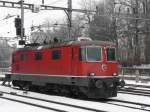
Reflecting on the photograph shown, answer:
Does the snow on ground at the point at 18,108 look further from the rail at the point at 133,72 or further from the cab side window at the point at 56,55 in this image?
the rail at the point at 133,72

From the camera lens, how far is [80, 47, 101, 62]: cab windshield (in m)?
20.5

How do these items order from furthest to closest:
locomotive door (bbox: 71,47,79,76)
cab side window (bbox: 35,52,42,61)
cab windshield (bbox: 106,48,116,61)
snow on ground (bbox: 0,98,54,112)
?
1. cab side window (bbox: 35,52,42,61)
2. cab windshield (bbox: 106,48,116,61)
3. locomotive door (bbox: 71,47,79,76)
4. snow on ground (bbox: 0,98,54,112)

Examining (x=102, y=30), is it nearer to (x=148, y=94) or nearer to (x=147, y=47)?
(x=147, y=47)

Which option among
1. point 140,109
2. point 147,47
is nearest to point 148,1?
point 147,47

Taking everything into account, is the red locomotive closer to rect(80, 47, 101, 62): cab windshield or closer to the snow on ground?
rect(80, 47, 101, 62): cab windshield

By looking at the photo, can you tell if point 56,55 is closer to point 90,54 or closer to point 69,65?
point 69,65

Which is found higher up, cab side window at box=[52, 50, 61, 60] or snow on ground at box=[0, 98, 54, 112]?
cab side window at box=[52, 50, 61, 60]

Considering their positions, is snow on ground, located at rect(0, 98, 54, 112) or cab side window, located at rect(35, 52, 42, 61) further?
cab side window, located at rect(35, 52, 42, 61)

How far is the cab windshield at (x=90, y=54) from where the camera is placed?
20.5 m

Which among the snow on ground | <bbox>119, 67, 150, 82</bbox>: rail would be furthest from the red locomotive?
<bbox>119, 67, 150, 82</bbox>: rail

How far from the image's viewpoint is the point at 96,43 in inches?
816

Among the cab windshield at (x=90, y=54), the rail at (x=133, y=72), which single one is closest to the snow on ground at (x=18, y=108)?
the cab windshield at (x=90, y=54)

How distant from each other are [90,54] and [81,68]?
2.75 ft

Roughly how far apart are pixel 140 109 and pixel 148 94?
667cm
